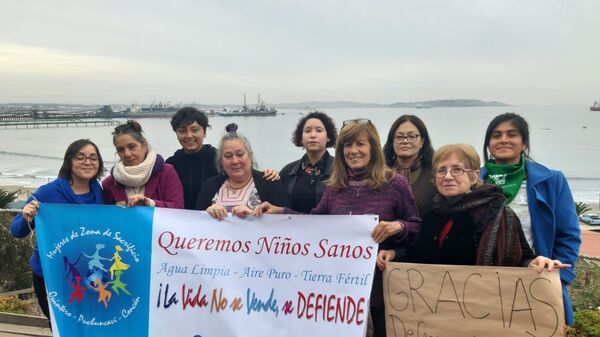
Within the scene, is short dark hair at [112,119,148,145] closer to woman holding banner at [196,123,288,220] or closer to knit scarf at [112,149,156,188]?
knit scarf at [112,149,156,188]

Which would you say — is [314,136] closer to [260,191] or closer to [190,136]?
[260,191]

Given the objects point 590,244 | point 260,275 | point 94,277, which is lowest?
point 590,244

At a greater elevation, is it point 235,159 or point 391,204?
point 235,159

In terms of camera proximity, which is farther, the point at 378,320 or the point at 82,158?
the point at 82,158

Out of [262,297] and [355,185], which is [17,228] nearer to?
[262,297]

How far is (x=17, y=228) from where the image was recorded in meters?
3.61

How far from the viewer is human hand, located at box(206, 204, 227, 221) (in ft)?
10.9

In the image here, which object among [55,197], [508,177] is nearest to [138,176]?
[55,197]

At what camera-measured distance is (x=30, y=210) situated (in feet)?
11.4

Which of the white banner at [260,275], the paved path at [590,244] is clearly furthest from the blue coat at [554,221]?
the paved path at [590,244]

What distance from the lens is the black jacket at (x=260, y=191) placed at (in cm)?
347

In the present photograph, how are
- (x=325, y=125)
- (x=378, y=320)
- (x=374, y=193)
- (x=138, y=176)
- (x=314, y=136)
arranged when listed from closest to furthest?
(x=374, y=193) < (x=378, y=320) < (x=138, y=176) < (x=314, y=136) < (x=325, y=125)

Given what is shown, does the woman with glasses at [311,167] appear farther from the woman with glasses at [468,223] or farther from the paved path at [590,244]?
the paved path at [590,244]

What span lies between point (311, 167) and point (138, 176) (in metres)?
1.28
